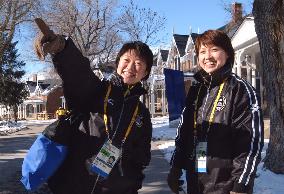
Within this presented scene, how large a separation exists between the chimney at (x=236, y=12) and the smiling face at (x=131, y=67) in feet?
103

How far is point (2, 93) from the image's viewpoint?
48562 mm

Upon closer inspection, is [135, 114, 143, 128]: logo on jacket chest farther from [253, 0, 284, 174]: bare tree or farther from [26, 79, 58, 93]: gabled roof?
[26, 79, 58, 93]: gabled roof

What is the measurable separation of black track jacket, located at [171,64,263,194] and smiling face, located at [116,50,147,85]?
46 centimetres

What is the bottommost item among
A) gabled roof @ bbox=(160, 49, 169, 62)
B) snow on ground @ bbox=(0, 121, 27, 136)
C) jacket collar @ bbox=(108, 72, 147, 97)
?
snow on ground @ bbox=(0, 121, 27, 136)

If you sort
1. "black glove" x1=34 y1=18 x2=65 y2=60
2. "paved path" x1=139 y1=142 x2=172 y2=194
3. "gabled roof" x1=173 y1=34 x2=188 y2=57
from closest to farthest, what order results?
"black glove" x1=34 y1=18 x2=65 y2=60, "paved path" x1=139 y1=142 x2=172 y2=194, "gabled roof" x1=173 y1=34 x2=188 y2=57

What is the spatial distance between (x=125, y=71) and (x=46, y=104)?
67871mm

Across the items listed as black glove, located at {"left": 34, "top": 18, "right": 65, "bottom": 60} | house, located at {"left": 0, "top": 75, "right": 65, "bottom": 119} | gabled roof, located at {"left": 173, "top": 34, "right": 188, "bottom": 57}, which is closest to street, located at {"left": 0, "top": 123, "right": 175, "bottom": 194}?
black glove, located at {"left": 34, "top": 18, "right": 65, "bottom": 60}

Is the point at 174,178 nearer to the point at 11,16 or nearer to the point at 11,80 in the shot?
the point at 11,16

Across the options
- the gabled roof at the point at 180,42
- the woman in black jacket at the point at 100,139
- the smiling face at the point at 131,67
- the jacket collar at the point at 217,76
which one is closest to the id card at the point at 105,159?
the woman in black jacket at the point at 100,139

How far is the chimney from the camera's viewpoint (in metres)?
33.7

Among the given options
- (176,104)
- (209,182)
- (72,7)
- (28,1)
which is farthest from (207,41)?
(72,7)

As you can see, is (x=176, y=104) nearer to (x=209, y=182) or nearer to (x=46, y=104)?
(x=209, y=182)

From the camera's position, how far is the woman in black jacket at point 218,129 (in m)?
2.99

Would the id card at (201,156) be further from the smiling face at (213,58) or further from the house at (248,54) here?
the house at (248,54)
